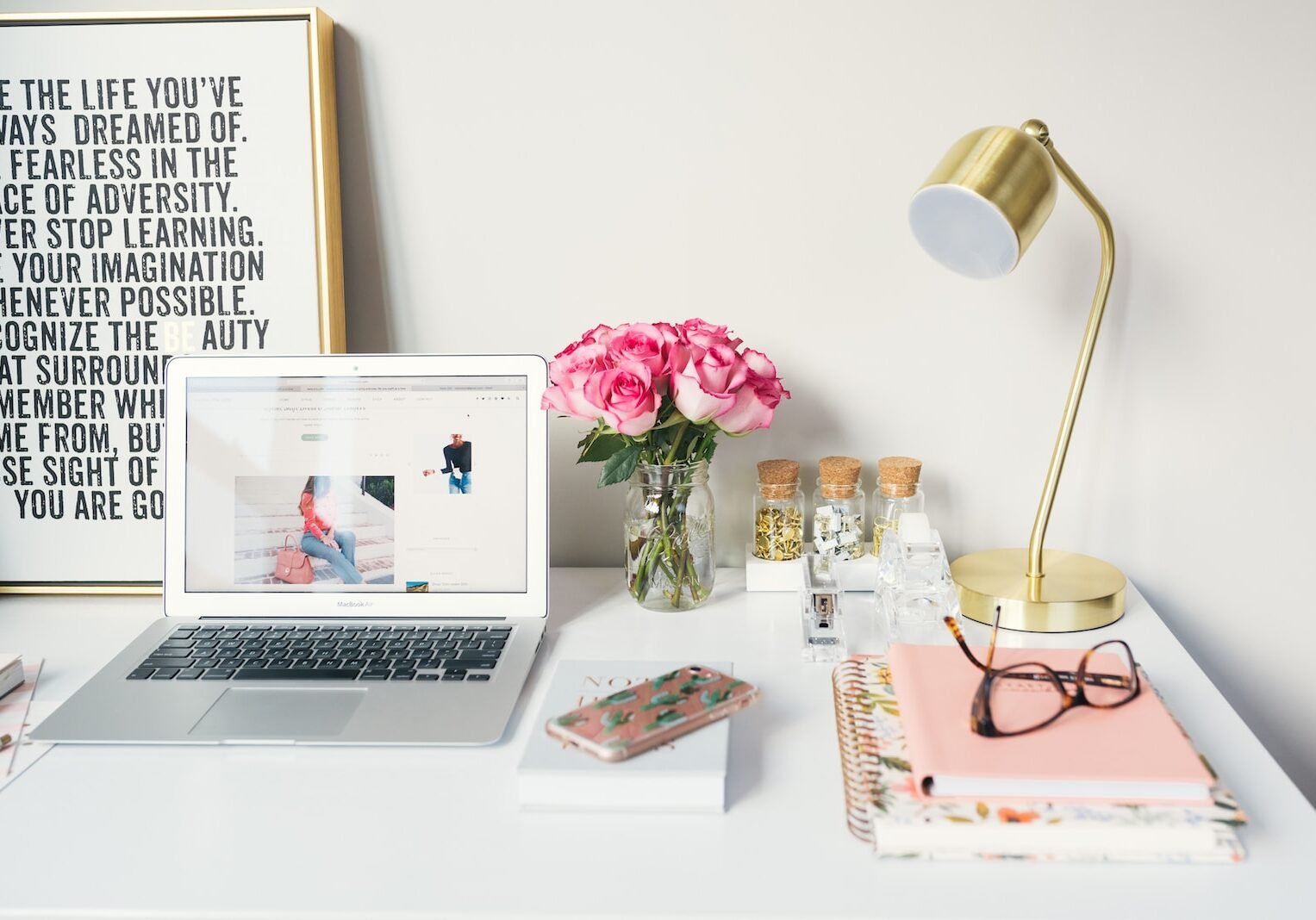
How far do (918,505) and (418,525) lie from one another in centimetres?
54

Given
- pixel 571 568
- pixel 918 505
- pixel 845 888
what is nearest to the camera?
pixel 845 888

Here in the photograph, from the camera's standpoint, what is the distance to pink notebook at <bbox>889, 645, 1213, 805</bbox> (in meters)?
0.64

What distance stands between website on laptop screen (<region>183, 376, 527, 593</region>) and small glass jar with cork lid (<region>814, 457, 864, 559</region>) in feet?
1.09

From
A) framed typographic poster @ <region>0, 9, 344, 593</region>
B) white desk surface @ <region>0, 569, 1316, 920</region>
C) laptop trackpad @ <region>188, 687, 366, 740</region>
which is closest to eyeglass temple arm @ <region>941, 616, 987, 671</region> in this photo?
white desk surface @ <region>0, 569, 1316, 920</region>

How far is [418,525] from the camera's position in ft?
3.30

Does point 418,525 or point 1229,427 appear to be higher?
point 1229,427

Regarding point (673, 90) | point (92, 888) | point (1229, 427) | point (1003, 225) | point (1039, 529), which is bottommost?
point (92, 888)

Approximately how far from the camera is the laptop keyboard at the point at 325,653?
88cm

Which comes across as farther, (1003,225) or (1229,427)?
(1229,427)

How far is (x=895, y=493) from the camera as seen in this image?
108cm

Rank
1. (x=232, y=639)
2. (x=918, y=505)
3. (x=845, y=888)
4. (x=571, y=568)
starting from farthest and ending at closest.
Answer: (x=571, y=568) < (x=918, y=505) < (x=232, y=639) < (x=845, y=888)

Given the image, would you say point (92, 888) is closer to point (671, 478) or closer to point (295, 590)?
point (295, 590)

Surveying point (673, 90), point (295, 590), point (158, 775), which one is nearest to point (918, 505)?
point (673, 90)

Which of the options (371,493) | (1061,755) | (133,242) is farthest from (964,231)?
(133,242)
